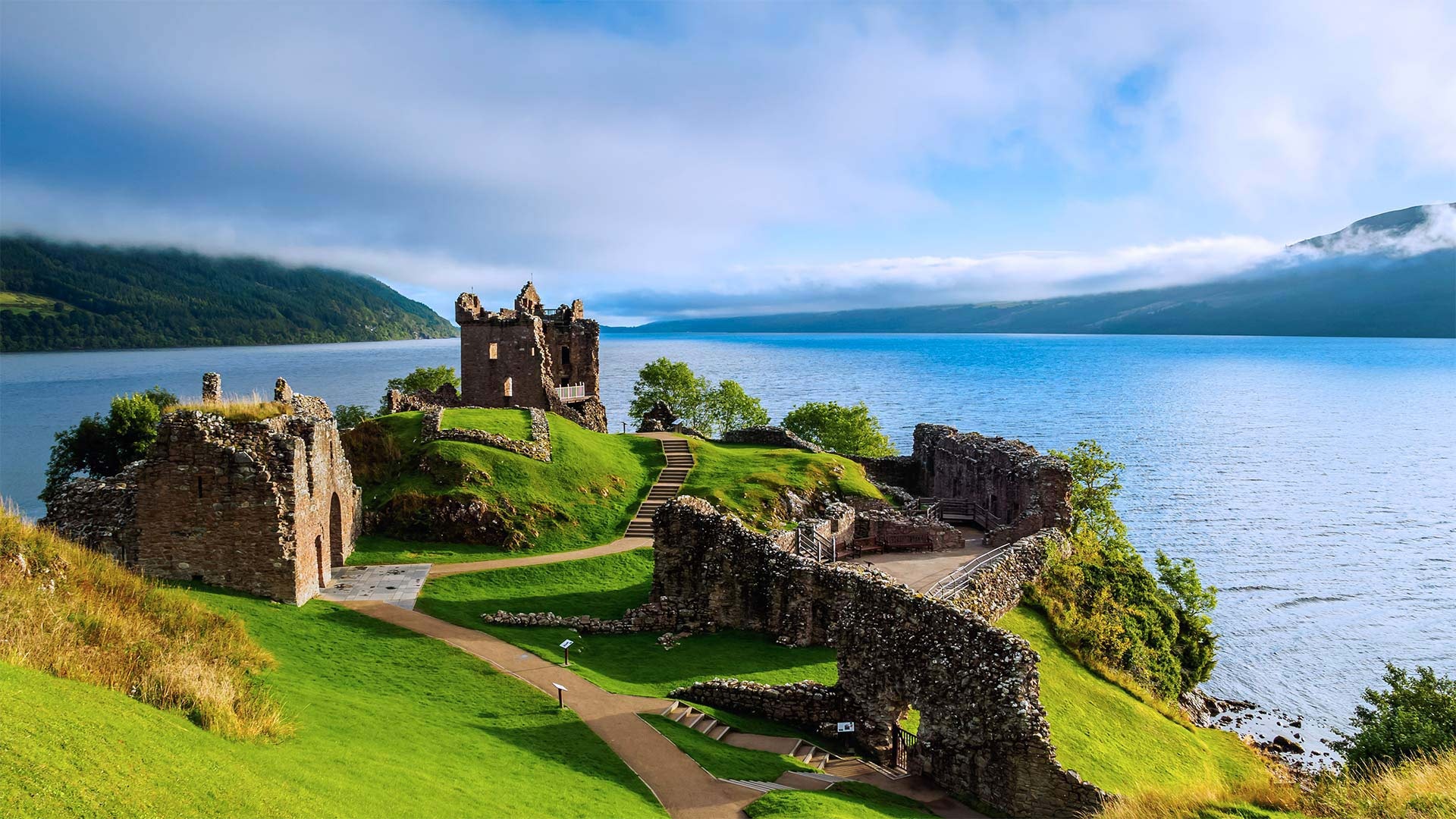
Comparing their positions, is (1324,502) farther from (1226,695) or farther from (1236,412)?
(1236,412)

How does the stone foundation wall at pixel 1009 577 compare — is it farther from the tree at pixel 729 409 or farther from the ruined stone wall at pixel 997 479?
the tree at pixel 729 409

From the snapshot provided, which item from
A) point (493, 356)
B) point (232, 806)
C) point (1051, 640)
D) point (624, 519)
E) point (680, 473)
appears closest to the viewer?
point (232, 806)

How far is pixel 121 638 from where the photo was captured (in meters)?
12.6

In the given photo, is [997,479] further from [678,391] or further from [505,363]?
[678,391]

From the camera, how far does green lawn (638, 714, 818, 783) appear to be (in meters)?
16.1

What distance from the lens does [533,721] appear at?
56.6ft

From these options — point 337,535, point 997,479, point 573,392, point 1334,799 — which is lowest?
point 1334,799

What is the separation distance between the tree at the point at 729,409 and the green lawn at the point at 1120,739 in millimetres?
58681

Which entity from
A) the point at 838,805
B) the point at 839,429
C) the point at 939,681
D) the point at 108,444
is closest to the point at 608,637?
the point at 939,681

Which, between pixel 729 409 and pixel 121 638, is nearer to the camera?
pixel 121 638

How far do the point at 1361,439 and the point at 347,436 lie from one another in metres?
131

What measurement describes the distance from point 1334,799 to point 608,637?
60.7 ft

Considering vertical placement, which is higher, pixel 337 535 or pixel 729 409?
pixel 729 409

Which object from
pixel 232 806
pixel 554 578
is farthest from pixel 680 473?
pixel 232 806
